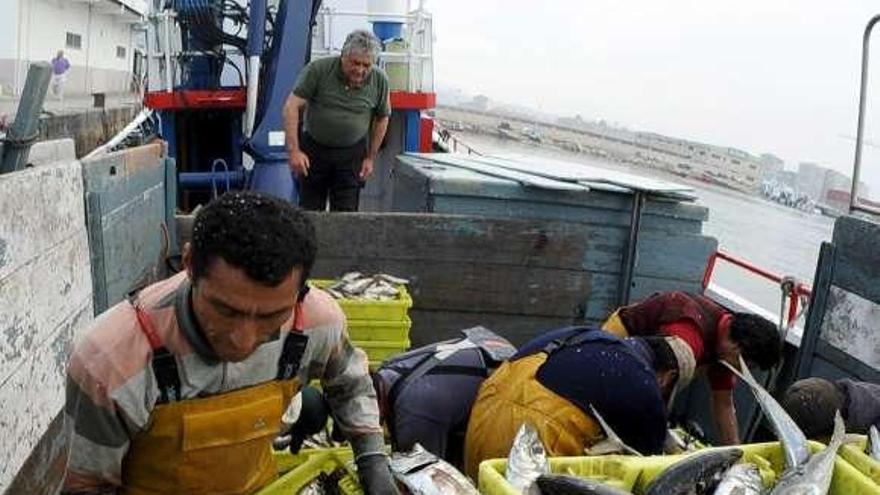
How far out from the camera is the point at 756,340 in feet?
13.7

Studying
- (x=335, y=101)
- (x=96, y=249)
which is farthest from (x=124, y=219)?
(x=335, y=101)

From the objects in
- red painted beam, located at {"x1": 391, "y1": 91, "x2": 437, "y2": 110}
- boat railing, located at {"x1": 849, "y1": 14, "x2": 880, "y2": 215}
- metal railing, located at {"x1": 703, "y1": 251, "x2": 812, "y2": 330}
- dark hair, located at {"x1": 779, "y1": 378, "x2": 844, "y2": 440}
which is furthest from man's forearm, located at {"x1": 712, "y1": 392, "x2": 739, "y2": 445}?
red painted beam, located at {"x1": 391, "y1": 91, "x2": 437, "y2": 110}

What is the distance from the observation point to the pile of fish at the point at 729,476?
2211 millimetres

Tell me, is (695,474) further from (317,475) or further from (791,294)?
(791,294)

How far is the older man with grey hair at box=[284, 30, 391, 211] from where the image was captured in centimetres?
649

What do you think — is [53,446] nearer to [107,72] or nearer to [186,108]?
[186,108]

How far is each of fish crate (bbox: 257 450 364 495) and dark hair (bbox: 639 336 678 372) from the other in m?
1.61

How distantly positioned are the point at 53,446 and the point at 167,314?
1.94 metres

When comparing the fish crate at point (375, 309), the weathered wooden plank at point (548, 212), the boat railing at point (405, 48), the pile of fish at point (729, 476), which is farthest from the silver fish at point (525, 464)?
the boat railing at point (405, 48)

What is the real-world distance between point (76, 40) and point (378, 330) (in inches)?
1610

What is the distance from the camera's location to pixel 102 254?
13.9 feet

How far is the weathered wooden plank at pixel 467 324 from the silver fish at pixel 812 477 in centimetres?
336

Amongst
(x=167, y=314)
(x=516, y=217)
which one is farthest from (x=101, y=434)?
(x=516, y=217)

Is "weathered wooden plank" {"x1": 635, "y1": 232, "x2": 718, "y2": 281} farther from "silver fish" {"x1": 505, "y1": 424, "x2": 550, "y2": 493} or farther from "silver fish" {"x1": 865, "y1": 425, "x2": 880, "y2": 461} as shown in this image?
"silver fish" {"x1": 505, "y1": 424, "x2": 550, "y2": 493}
